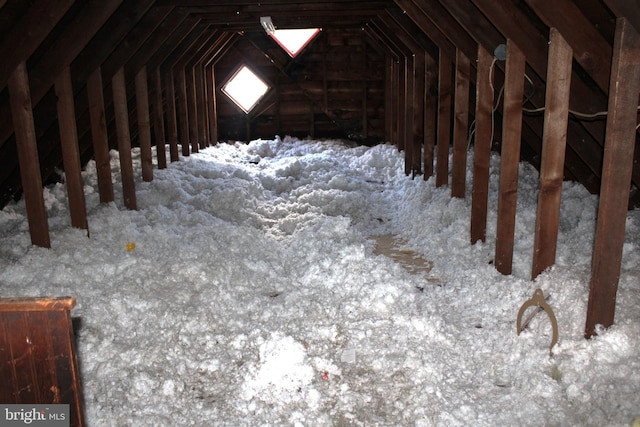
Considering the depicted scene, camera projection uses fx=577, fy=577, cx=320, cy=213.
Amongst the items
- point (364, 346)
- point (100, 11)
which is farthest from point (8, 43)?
point (364, 346)

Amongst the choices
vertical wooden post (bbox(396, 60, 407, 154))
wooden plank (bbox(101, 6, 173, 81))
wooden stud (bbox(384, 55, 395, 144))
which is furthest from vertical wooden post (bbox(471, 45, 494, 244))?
wooden stud (bbox(384, 55, 395, 144))

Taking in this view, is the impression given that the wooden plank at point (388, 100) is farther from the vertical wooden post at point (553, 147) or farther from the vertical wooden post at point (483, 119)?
the vertical wooden post at point (553, 147)

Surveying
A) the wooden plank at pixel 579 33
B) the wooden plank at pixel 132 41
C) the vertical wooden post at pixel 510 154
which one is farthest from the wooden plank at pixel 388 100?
the wooden plank at pixel 579 33

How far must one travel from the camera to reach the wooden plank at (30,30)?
3.49 meters

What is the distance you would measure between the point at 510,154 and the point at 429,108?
9.10 feet

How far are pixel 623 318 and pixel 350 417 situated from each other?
145 centimetres

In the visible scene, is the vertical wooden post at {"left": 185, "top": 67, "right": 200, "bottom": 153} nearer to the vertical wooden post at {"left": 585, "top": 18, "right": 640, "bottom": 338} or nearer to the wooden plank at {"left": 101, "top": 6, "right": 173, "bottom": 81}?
the wooden plank at {"left": 101, "top": 6, "right": 173, "bottom": 81}

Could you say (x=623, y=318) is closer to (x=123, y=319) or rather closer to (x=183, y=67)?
(x=123, y=319)

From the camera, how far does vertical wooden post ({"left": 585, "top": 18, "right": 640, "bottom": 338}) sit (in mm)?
2504

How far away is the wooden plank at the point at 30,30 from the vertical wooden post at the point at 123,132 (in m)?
1.71

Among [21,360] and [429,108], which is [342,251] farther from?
[21,360]

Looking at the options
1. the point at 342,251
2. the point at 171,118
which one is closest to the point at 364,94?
the point at 171,118

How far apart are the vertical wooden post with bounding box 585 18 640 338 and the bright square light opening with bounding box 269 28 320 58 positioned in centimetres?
835

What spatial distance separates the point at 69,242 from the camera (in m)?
4.26
